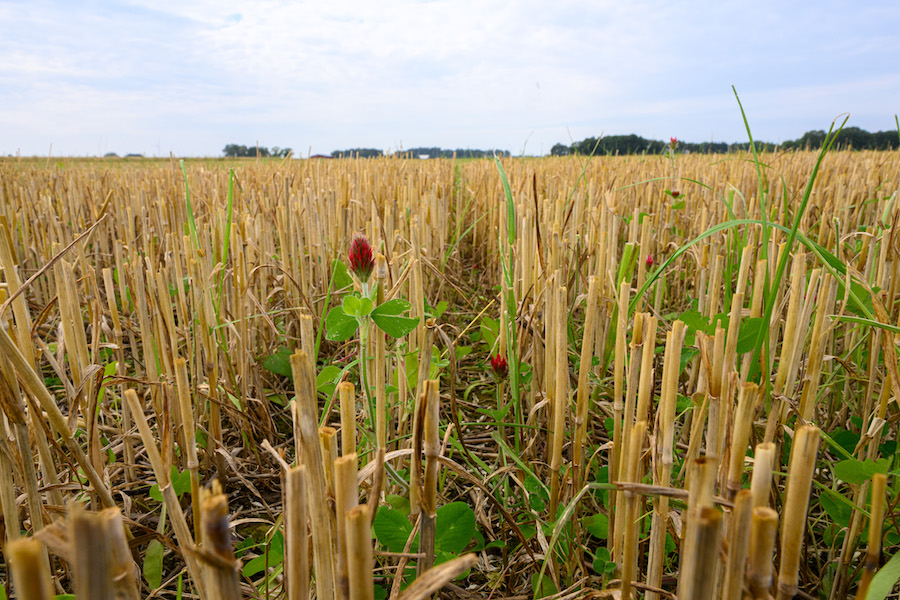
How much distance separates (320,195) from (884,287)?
1937 mm

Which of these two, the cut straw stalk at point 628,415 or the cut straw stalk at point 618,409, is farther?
the cut straw stalk at point 618,409

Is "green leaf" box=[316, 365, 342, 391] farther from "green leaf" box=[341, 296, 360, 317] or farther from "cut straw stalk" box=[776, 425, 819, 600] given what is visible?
"cut straw stalk" box=[776, 425, 819, 600]

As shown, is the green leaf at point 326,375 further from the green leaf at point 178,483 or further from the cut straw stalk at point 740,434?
the cut straw stalk at point 740,434

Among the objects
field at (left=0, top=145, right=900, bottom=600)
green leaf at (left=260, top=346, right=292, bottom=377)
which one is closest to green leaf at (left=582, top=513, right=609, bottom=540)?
field at (left=0, top=145, right=900, bottom=600)

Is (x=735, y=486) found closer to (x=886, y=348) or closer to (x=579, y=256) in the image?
(x=886, y=348)

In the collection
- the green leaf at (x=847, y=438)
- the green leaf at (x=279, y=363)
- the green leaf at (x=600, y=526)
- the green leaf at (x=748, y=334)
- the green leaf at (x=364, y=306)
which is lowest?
the green leaf at (x=600, y=526)

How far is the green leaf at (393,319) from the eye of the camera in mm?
845

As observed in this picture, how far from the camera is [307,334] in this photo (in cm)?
69

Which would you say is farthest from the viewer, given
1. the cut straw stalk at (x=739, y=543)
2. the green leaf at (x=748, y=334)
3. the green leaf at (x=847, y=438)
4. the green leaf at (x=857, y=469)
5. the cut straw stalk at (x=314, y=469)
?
the green leaf at (x=847, y=438)

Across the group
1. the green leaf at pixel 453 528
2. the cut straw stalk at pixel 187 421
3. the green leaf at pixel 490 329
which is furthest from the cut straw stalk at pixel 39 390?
the green leaf at pixel 490 329

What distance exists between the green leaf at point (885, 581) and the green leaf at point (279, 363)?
135 cm

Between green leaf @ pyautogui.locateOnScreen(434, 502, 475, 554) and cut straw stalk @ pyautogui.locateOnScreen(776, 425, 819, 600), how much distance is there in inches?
17.3

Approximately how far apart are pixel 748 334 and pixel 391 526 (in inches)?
28.5

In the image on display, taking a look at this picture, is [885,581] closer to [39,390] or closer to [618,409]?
[618,409]
